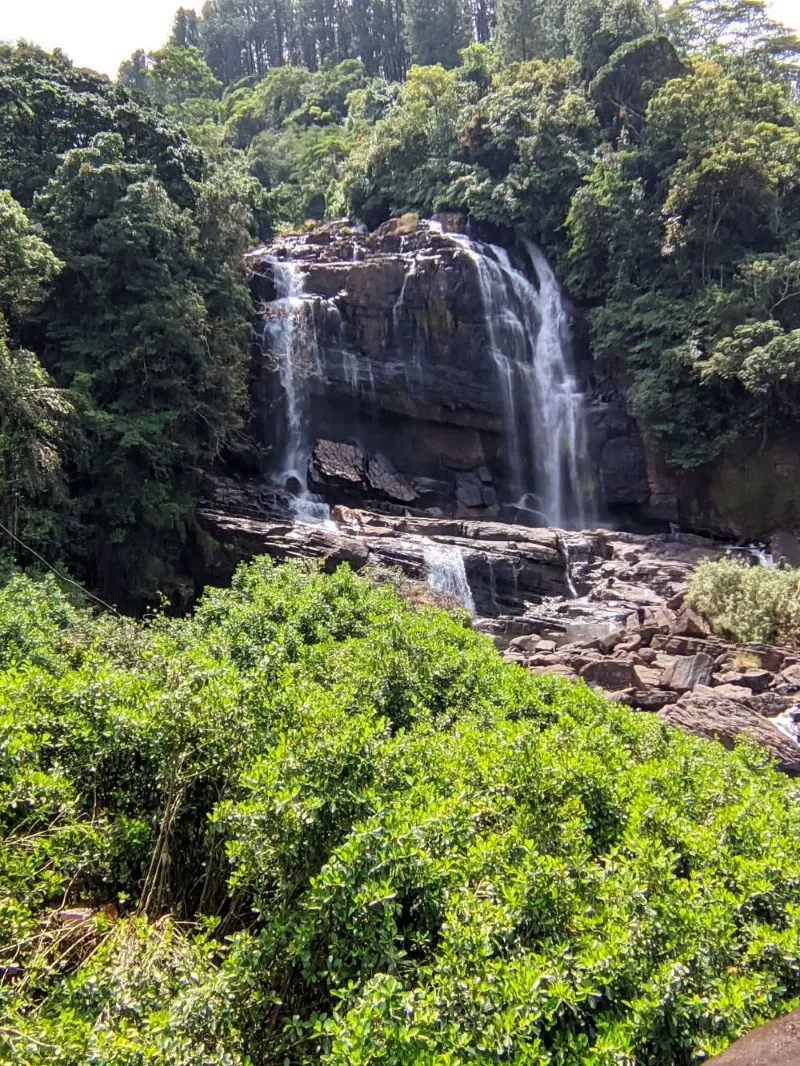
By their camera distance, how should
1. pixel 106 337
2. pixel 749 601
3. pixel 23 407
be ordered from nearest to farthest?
pixel 23 407 → pixel 749 601 → pixel 106 337

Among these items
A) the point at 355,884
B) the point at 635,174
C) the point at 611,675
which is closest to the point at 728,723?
the point at 611,675

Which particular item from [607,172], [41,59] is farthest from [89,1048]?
[607,172]

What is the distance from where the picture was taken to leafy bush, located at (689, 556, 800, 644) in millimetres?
14664

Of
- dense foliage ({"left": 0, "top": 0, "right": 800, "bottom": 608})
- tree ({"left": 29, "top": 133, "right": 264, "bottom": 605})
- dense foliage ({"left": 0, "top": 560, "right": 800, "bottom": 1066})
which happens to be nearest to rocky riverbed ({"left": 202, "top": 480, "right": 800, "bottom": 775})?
tree ({"left": 29, "top": 133, "right": 264, "bottom": 605})

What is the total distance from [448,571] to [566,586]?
3.30 meters

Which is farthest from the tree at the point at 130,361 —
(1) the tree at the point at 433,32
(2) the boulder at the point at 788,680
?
(1) the tree at the point at 433,32

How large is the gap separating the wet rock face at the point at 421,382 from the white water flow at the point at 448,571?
18.6 ft

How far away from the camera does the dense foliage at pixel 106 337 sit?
14.1 m

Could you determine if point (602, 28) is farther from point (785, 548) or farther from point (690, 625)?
point (690, 625)

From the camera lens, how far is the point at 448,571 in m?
17.9

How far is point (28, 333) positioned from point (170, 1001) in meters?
17.9

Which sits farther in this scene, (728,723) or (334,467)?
(334,467)

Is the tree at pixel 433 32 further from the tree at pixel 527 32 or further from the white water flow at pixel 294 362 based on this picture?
the white water flow at pixel 294 362

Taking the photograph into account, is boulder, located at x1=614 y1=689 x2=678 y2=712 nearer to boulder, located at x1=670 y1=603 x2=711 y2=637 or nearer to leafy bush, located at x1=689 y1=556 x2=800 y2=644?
boulder, located at x1=670 y1=603 x2=711 y2=637
